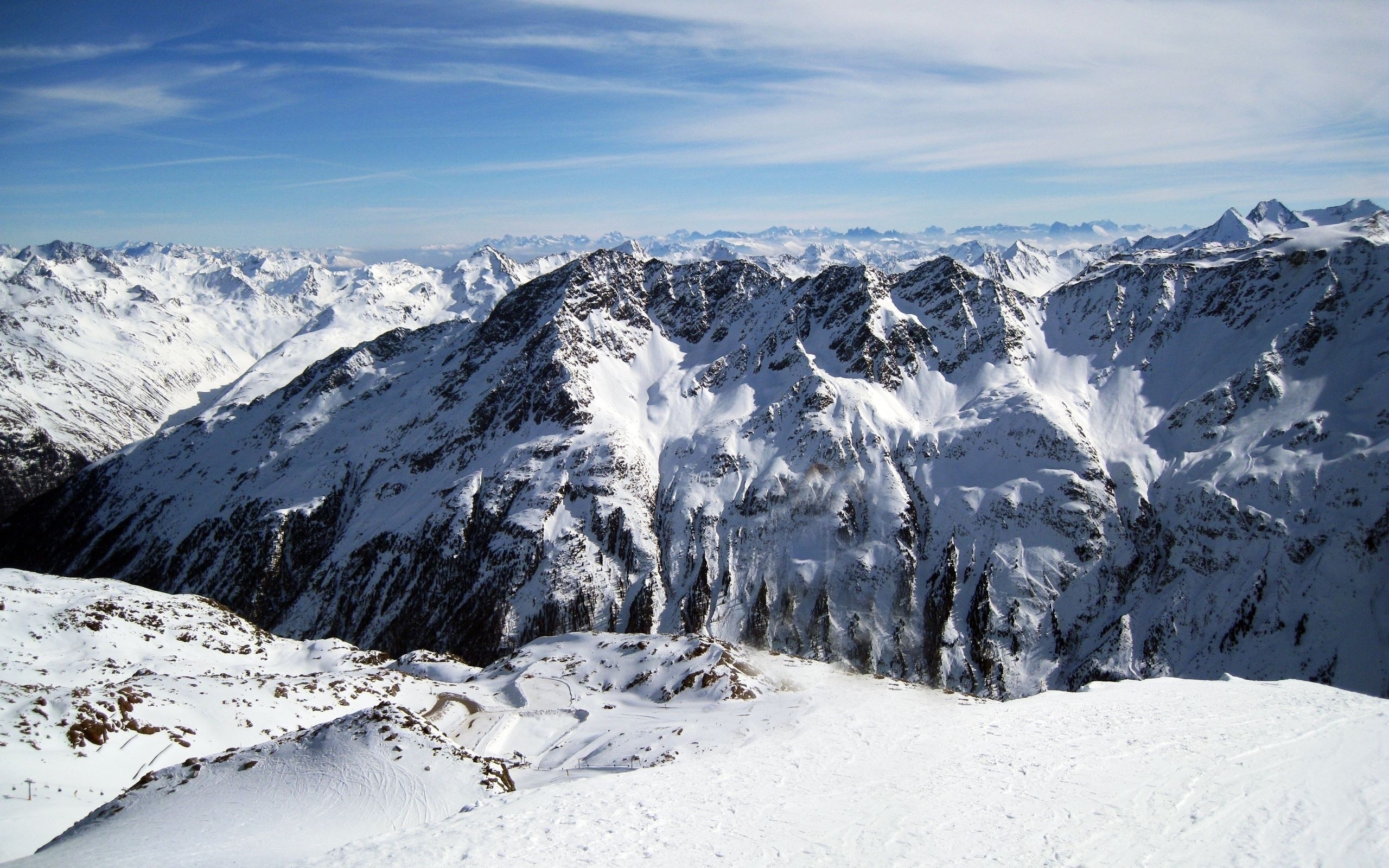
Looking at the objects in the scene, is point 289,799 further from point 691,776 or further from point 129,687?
point 129,687

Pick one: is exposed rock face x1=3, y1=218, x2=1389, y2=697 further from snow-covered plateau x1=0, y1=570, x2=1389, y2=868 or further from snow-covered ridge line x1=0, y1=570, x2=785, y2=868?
snow-covered plateau x1=0, y1=570, x2=1389, y2=868

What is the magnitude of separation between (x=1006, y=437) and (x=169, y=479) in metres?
194

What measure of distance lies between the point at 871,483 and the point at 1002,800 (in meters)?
102

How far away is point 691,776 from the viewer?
98.0 ft

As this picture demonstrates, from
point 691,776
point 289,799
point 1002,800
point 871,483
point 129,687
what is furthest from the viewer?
point 871,483

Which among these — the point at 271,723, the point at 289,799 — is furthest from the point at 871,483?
the point at 289,799

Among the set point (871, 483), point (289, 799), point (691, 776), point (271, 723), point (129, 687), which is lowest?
point (871, 483)

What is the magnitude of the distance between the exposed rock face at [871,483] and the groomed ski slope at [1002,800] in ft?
248

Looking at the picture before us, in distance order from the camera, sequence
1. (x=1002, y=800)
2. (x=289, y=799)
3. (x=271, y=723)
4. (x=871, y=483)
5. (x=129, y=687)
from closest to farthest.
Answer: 1. (x=1002, y=800)
2. (x=289, y=799)
3. (x=129, y=687)
4. (x=271, y=723)
5. (x=871, y=483)

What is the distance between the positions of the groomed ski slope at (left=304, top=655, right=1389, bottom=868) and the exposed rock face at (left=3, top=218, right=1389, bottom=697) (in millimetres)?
75645

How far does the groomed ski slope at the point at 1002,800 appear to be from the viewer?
21328 millimetres

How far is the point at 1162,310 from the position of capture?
142 m

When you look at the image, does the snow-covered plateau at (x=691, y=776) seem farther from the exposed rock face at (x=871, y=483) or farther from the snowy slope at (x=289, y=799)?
the exposed rock face at (x=871, y=483)

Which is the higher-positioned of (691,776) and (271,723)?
(691,776)
